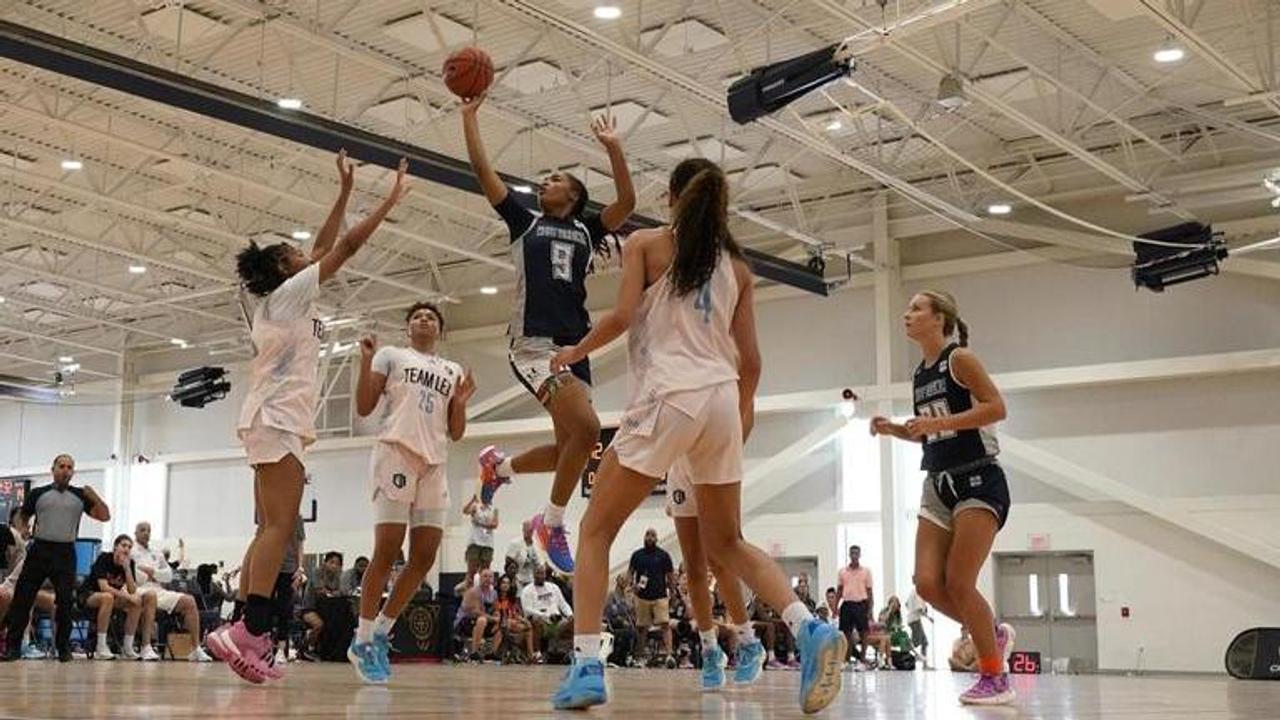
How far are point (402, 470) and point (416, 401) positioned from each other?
32 cm

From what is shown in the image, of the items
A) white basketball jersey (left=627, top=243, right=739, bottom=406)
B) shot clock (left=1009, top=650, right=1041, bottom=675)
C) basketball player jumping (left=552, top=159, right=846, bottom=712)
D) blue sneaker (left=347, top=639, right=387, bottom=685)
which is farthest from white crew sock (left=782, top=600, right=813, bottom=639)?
shot clock (left=1009, top=650, right=1041, bottom=675)

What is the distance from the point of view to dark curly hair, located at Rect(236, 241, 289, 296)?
6.16 m

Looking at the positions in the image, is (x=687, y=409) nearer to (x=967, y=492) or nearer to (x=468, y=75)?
(x=967, y=492)

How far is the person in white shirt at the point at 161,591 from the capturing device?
48.0 ft

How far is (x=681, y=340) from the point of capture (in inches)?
172

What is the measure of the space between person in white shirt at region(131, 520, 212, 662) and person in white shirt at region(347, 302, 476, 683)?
8.09 meters

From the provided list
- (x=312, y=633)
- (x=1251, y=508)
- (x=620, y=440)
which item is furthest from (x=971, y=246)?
(x=620, y=440)

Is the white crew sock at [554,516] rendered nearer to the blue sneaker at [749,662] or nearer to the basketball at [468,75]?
the blue sneaker at [749,662]

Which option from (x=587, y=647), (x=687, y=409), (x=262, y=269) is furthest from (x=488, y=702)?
(x=262, y=269)

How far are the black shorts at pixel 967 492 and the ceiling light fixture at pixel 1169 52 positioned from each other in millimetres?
12006

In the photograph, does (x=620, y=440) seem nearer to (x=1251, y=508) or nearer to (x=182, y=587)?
(x=182, y=587)

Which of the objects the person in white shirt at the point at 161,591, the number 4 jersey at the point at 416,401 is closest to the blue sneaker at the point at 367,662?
the number 4 jersey at the point at 416,401

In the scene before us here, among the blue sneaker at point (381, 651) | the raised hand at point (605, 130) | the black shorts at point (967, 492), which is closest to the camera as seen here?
the raised hand at point (605, 130)

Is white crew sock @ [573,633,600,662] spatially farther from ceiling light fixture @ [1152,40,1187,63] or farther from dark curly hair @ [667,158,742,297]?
ceiling light fixture @ [1152,40,1187,63]
